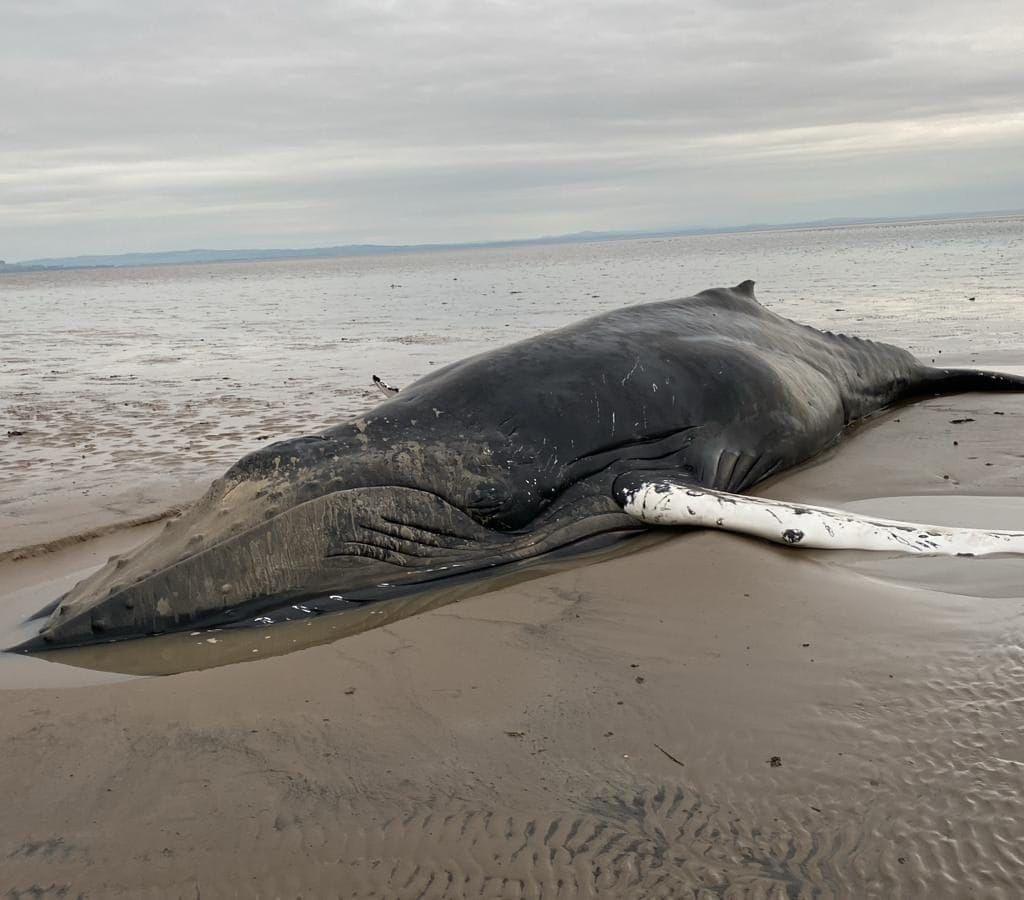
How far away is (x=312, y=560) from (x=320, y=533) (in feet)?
0.53

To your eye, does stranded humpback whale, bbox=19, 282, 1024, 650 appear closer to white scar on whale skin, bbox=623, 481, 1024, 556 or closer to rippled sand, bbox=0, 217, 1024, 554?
white scar on whale skin, bbox=623, 481, 1024, 556

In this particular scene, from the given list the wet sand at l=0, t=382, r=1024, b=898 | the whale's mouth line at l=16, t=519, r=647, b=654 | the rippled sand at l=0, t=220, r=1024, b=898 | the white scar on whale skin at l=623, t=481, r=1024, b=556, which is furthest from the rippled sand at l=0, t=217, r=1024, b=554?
the white scar on whale skin at l=623, t=481, r=1024, b=556

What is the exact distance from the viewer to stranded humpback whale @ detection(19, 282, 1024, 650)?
16.9 feet

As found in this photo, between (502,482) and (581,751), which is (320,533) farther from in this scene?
(581,751)

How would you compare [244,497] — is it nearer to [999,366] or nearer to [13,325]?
[999,366]

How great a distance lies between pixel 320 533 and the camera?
541 centimetres

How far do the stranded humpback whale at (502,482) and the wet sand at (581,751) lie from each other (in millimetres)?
449

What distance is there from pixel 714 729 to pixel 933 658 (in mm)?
1067

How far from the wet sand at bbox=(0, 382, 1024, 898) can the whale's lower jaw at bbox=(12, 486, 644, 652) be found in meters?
0.37

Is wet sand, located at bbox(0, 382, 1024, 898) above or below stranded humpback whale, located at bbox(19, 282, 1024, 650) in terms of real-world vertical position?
below

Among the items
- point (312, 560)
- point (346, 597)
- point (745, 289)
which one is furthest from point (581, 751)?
point (745, 289)

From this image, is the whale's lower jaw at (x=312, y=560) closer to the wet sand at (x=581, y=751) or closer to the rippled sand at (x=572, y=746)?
the rippled sand at (x=572, y=746)

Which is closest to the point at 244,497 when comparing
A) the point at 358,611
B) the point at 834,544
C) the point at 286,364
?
the point at 358,611

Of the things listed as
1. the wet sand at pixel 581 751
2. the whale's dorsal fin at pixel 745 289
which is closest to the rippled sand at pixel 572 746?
the wet sand at pixel 581 751
